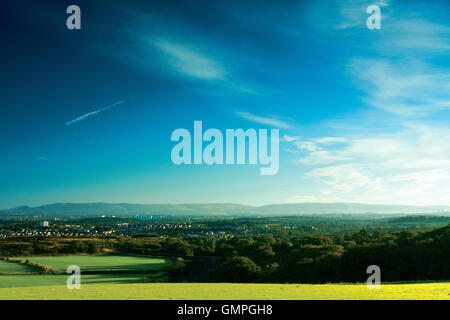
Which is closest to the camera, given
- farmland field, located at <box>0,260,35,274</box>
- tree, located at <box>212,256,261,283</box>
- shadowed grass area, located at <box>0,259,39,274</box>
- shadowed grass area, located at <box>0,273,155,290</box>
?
shadowed grass area, located at <box>0,273,155,290</box>

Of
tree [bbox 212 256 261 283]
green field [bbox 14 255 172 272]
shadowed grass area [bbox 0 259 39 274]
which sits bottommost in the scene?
green field [bbox 14 255 172 272]

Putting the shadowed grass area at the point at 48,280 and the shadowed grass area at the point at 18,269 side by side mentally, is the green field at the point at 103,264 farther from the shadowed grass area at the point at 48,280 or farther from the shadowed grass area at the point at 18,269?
the shadowed grass area at the point at 48,280

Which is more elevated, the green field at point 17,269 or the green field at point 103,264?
the green field at point 17,269

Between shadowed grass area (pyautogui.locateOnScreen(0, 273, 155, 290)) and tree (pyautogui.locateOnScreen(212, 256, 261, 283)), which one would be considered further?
tree (pyautogui.locateOnScreen(212, 256, 261, 283))

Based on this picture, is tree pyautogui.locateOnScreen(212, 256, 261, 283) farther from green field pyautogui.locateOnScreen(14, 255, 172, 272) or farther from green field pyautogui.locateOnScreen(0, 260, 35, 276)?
green field pyautogui.locateOnScreen(0, 260, 35, 276)

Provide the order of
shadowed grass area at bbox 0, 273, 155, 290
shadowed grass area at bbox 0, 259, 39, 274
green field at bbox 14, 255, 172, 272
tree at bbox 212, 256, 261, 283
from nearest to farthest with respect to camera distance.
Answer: shadowed grass area at bbox 0, 273, 155, 290, tree at bbox 212, 256, 261, 283, shadowed grass area at bbox 0, 259, 39, 274, green field at bbox 14, 255, 172, 272

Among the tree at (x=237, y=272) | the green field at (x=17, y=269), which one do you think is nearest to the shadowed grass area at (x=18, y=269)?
the green field at (x=17, y=269)

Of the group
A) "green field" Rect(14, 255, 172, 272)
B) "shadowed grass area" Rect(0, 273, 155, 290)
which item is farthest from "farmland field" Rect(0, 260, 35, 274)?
"shadowed grass area" Rect(0, 273, 155, 290)

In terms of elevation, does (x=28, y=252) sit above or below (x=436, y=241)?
below

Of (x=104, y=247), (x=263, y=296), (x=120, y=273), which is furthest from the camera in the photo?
(x=104, y=247)
